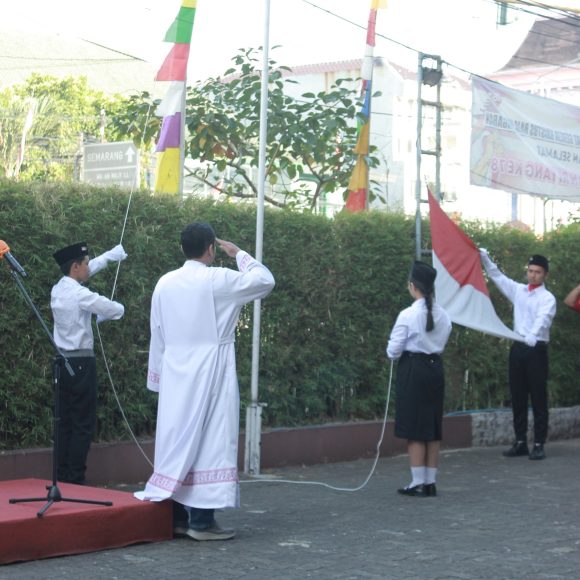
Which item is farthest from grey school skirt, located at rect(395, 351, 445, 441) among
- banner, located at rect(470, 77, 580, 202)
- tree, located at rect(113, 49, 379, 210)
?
tree, located at rect(113, 49, 379, 210)

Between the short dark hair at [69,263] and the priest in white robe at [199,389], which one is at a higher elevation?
the short dark hair at [69,263]

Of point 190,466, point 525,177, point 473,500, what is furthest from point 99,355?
point 525,177

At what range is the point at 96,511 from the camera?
6793 millimetres

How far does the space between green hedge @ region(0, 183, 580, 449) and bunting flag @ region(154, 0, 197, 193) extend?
82cm

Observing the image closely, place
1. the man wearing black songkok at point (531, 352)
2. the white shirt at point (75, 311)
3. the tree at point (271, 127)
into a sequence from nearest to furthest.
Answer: the white shirt at point (75, 311)
the man wearing black songkok at point (531, 352)
the tree at point (271, 127)

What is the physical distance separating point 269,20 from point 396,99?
43623 mm

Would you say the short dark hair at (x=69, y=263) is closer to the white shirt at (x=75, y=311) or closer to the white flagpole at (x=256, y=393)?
the white shirt at (x=75, y=311)

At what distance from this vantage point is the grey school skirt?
9016mm

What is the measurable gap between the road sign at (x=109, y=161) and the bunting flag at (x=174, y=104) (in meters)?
12.4

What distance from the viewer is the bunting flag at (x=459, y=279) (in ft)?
36.3

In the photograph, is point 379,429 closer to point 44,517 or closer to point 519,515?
point 519,515

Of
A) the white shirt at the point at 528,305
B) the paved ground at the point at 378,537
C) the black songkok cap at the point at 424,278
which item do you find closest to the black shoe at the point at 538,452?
the paved ground at the point at 378,537

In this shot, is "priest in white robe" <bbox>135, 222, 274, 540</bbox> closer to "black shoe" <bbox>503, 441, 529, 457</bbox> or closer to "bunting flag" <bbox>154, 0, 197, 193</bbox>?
"bunting flag" <bbox>154, 0, 197, 193</bbox>

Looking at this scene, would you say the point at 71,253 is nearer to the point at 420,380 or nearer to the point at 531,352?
the point at 420,380
